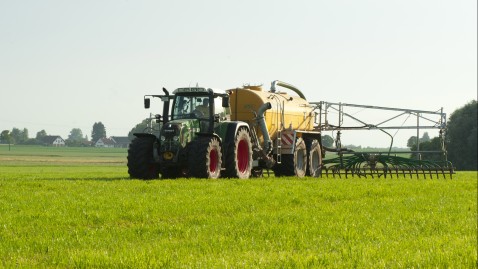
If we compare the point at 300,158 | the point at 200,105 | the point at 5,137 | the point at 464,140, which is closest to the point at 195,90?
the point at 200,105

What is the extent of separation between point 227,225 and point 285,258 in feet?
10.9

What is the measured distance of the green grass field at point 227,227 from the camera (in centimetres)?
924

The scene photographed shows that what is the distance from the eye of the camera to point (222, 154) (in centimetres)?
2458

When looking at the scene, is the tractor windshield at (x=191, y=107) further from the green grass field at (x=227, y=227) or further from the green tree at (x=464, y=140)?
the green tree at (x=464, y=140)

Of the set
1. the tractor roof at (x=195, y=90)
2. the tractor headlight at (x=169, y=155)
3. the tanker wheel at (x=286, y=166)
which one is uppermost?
the tractor roof at (x=195, y=90)

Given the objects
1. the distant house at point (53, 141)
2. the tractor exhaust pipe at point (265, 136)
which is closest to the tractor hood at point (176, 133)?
the tractor exhaust pipe at point (265, 136)

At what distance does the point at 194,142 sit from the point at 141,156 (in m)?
1.84

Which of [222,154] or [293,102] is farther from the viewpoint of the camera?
[293,102]

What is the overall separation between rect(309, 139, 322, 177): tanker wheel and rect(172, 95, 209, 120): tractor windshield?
24.9 ft

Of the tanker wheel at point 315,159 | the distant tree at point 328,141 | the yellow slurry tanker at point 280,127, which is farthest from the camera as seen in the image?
the distant tree at point 328,141

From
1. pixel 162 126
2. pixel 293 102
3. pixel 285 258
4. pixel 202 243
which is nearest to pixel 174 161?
pixel 162 126

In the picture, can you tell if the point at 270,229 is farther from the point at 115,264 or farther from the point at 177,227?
the point at 115,264

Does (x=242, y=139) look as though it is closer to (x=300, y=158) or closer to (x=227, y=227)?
(x=300, y=158)

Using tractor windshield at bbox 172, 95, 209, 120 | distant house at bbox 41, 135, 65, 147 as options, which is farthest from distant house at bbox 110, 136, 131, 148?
tractor windshield at bbox 172, 95, 209, 120
